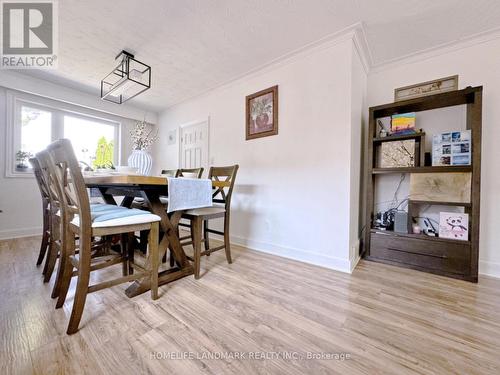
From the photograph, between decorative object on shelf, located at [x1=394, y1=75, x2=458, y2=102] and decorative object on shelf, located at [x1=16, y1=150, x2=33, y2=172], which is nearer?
decorative object on shelf, located at [x1=394, y1=75, x2=458, y2=102]

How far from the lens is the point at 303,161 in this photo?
85.2 inches

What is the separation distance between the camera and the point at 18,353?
2.93 ft

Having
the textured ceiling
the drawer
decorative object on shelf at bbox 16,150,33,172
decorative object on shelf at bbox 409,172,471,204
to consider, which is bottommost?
the drawer

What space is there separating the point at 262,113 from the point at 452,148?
187 centimetres

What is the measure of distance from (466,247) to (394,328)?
1.21m

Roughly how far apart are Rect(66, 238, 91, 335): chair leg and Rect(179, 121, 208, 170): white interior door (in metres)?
2.28

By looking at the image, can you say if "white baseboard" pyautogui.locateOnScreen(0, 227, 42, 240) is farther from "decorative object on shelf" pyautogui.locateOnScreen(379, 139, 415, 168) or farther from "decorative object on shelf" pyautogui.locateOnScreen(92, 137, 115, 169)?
"decorative object on shelf" pyautogui.locateOnScreen(379, 139, 415, 168)

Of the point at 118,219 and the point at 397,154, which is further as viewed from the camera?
the point at 397,154

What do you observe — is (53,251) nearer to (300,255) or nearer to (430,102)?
(300,255)

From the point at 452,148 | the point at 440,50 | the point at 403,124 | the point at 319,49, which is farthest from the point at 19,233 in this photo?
the point at 440,50

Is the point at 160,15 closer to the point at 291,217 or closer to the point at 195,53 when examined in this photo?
the point at 195,53

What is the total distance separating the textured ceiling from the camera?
1638 mm

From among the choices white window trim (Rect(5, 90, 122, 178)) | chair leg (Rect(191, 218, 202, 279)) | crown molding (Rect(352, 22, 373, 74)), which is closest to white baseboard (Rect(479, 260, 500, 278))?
crown molding (Rect(352, 22, 373, 74))

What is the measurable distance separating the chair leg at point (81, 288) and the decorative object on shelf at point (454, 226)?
2.67 meters
